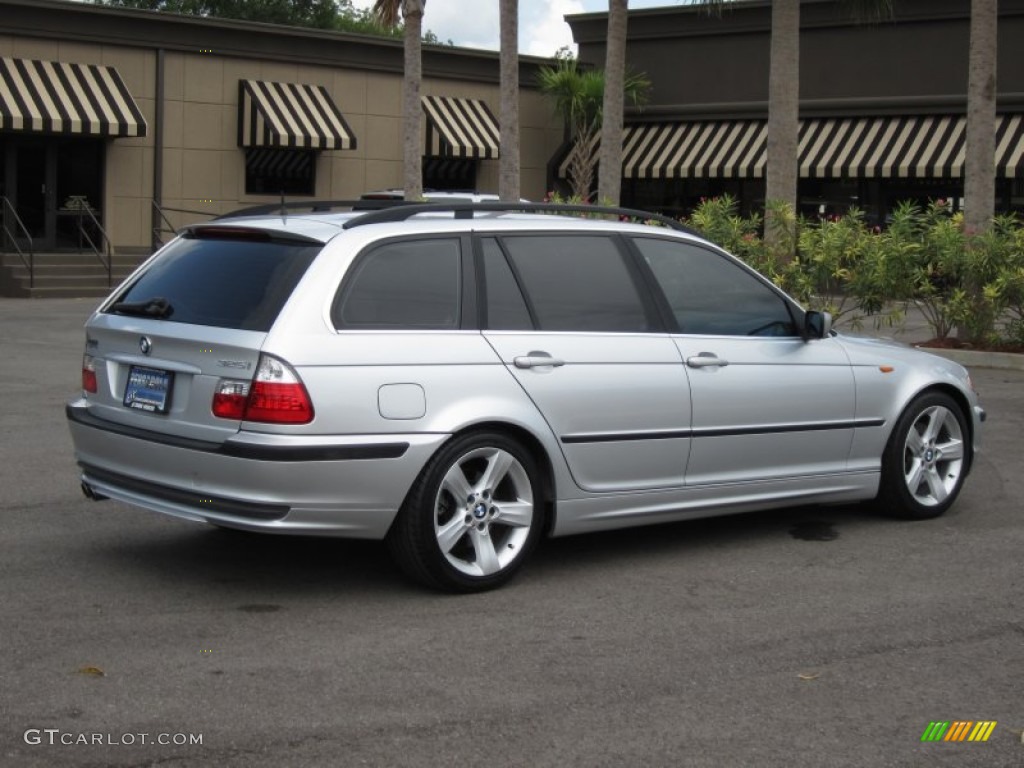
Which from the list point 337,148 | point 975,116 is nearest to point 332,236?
point 975,116

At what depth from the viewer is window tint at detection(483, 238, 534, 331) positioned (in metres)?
6.59

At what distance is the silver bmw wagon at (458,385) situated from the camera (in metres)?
5.95

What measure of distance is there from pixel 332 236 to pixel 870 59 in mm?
26643

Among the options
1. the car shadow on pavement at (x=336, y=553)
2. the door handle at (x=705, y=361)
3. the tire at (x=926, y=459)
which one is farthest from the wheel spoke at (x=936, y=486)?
the door handle at (x=705, y=361)

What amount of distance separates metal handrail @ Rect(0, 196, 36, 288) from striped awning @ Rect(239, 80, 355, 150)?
5132mm

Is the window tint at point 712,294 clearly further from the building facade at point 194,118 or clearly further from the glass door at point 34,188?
the glass door at point 34,188

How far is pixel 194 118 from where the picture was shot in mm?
29656

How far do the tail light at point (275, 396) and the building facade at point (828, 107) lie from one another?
23386 mm

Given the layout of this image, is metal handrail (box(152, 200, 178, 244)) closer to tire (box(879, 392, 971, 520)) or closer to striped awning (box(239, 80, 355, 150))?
striped awning (box(239, 80, 355, 150))

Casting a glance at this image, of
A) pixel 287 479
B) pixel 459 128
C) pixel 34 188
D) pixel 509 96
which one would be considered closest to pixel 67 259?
pixel 34 188

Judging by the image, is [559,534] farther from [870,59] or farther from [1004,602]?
[870,59]

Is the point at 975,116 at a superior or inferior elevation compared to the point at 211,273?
superior

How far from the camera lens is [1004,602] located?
639cm

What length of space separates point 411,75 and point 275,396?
19639 mm
